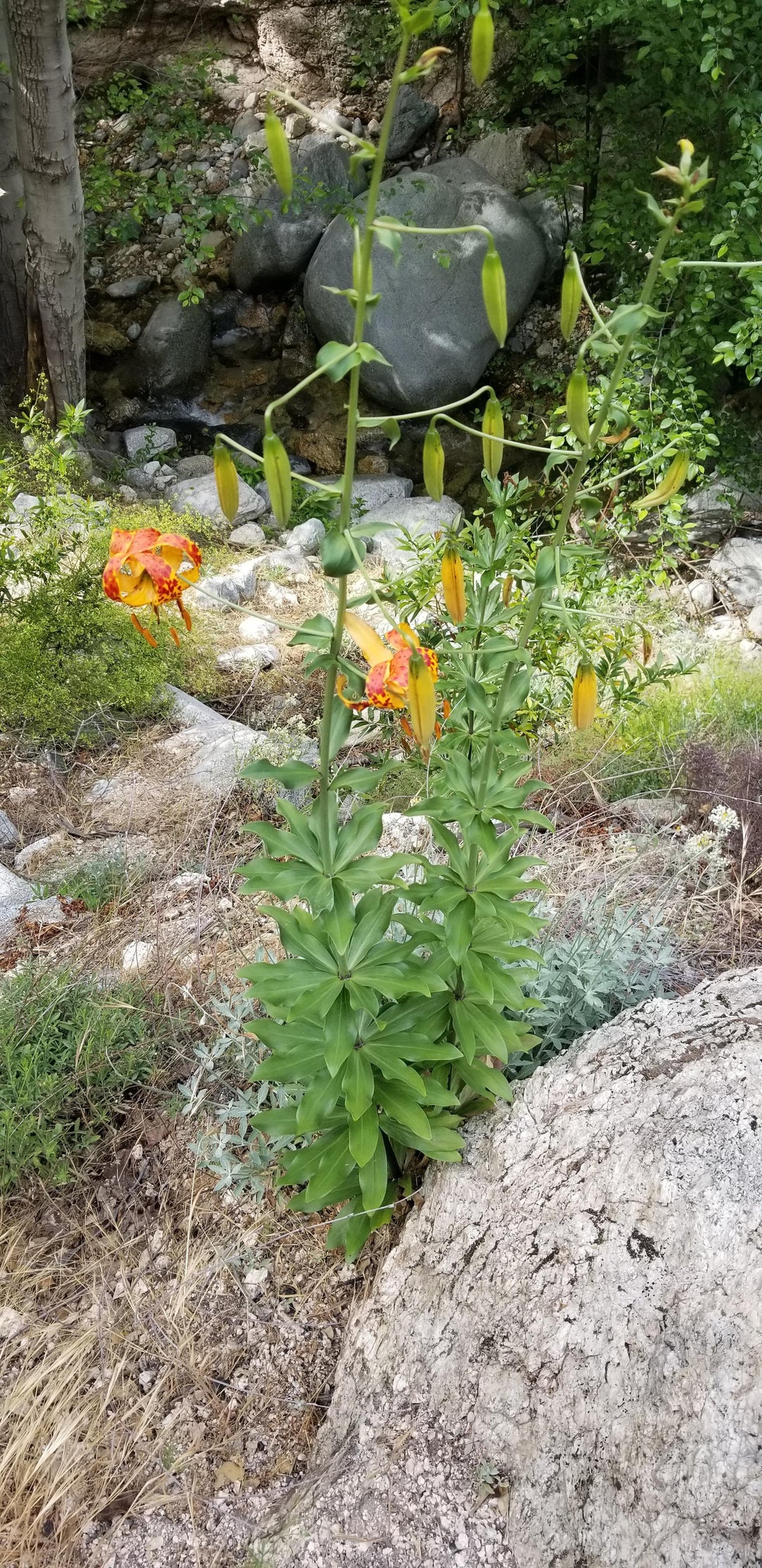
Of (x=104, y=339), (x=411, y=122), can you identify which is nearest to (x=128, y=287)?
(x=104, y=339)

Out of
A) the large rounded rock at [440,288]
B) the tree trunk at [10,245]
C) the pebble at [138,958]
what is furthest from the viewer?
the large rounded rock at [440,288]

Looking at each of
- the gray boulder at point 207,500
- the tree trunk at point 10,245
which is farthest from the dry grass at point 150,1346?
the tree trunk at point 10,245

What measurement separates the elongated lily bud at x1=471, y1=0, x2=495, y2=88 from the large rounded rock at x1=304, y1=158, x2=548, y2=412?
20.0 ft

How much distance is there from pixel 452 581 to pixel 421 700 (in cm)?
29

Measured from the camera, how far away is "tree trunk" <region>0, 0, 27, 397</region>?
5.45 m

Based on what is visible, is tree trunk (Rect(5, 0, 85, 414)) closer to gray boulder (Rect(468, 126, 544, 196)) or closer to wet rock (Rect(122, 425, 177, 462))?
wet rock (Rect(122, 425, 177, 462))

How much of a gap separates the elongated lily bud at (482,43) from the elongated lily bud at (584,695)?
65cm

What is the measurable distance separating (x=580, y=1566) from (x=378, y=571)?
413 centimetres

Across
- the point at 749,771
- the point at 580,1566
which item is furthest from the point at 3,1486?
the point at 749,771

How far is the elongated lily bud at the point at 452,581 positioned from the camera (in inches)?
52.2

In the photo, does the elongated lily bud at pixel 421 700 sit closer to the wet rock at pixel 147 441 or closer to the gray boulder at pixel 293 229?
the wet rock at pixel 147 441

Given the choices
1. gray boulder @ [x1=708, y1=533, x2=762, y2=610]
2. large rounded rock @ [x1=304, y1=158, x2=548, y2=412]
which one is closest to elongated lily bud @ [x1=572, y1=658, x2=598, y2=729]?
gray boulder @ [x1=708, y1=533, x2=762, y2=610]

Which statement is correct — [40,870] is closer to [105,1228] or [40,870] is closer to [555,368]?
[105,1228]

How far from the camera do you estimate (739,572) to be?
539cm
